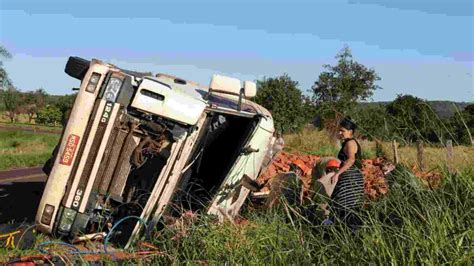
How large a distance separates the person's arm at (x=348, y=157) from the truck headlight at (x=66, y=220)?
2.54 metres

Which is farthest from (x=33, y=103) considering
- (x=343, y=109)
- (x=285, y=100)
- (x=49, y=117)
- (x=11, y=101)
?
(x=343, y=109)

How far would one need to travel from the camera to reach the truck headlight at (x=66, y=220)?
20.0ft

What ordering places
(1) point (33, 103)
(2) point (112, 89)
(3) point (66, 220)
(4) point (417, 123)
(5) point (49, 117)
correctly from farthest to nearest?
(1) point (33, 103)
(5) point (49, 117)
(2) point (112, 89)
(3) point (66, 220)
(4) point (417, 123)

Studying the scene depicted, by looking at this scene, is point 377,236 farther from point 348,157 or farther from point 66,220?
point 66,220

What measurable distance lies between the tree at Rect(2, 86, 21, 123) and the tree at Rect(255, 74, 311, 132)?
1794 inches

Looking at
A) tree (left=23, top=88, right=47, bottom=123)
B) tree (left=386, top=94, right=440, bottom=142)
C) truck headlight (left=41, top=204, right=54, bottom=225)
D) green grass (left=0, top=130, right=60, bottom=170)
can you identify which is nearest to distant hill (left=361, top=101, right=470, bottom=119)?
tree (left=386, top=94, right=440, bottom=142)

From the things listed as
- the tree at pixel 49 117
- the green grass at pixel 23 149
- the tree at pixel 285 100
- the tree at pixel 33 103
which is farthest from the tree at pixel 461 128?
the tree at pixel 33 103

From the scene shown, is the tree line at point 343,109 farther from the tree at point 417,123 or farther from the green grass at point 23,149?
the green grass at point 23,149

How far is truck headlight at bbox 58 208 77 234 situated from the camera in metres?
6.09

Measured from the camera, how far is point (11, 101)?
243 feet

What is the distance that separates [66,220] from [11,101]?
237ft

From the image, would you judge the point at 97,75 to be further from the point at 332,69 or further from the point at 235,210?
the point at 332,69

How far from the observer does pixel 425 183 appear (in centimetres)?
460

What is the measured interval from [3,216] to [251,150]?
382cm
